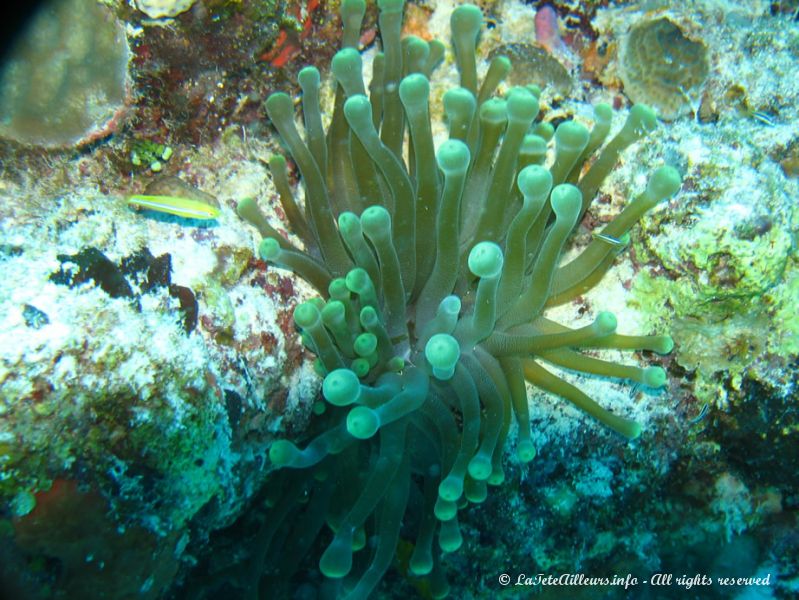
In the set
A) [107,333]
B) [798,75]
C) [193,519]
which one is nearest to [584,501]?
Result: [193,519]

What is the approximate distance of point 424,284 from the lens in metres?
2.57

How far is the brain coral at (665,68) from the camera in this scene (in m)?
3.16

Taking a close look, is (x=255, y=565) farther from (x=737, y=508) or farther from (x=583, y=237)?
(x=737, y=508)

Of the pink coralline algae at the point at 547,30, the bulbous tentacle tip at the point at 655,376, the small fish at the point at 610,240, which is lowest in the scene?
the bulbous tentacle tip at the point at 655,376

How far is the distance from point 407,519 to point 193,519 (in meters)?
1.27

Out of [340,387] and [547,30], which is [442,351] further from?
[547,30]

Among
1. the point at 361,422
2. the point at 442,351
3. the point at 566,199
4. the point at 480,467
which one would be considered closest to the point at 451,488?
the point at 480,467

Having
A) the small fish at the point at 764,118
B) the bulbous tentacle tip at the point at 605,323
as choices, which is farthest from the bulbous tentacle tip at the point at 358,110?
the small fish at the point at 764,118

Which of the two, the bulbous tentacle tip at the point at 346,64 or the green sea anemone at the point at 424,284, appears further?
the bulbous tentacle tip at the point at 346,64

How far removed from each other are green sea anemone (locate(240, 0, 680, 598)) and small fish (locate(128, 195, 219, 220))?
0.89ft

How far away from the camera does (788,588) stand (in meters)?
3.22

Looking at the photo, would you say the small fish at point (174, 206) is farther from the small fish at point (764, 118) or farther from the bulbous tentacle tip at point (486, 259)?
the small fish at point (764, 118)

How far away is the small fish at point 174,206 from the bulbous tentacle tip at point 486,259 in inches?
45.0

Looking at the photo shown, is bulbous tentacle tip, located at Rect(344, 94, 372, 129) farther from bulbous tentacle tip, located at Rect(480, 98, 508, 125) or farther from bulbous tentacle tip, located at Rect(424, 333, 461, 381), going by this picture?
bulbous tentacle tip, located at Rect(424, 333, 461, 381)
